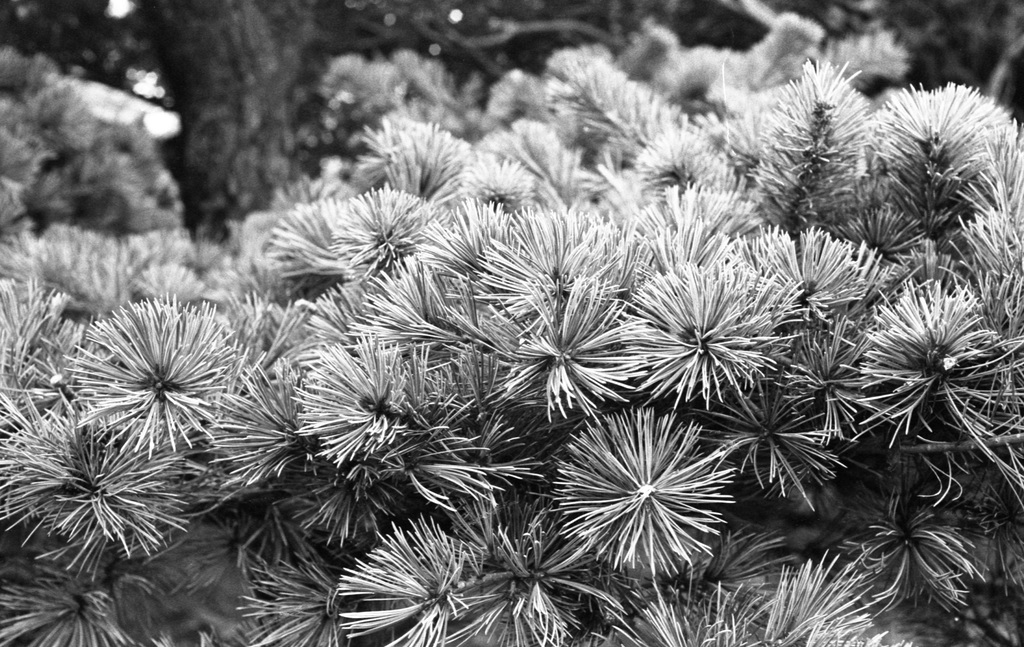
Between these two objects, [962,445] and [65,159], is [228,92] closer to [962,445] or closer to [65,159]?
[65,159]

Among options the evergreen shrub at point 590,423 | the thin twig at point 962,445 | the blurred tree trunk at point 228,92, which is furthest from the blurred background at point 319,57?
the thin twig at point 962,445

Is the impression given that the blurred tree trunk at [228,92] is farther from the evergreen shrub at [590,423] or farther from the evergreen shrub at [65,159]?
the evergreen shrub at [590,423]

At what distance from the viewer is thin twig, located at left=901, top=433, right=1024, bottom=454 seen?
501 millimetres

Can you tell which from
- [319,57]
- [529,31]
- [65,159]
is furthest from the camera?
[319,57]

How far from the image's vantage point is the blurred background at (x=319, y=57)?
1.58m

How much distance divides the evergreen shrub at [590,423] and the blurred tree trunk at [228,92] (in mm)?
994

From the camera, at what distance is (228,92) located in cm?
163

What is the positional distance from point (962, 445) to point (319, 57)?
6.49ft

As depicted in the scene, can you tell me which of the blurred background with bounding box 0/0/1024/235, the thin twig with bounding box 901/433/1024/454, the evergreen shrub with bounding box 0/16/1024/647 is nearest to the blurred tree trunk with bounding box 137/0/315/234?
the blurred background with bounding box 0/0/1024/235

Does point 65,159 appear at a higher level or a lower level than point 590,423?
lower

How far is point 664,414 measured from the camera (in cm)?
56

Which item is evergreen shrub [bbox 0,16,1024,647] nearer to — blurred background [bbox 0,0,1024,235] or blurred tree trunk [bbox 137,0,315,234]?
blurred background [bbox 0,0,1024,235]

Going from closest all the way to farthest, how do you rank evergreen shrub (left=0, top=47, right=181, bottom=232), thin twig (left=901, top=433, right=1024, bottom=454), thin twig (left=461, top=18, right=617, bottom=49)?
thin twig (left=901, top=433, right=1024, bottom=454)
evergreen shrub (left=0, top=47, right=181, bottom=232)
thin twig (left=461, top=18, right=617, bottom=49)

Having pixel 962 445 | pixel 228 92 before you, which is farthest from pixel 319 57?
pixel 962 445
